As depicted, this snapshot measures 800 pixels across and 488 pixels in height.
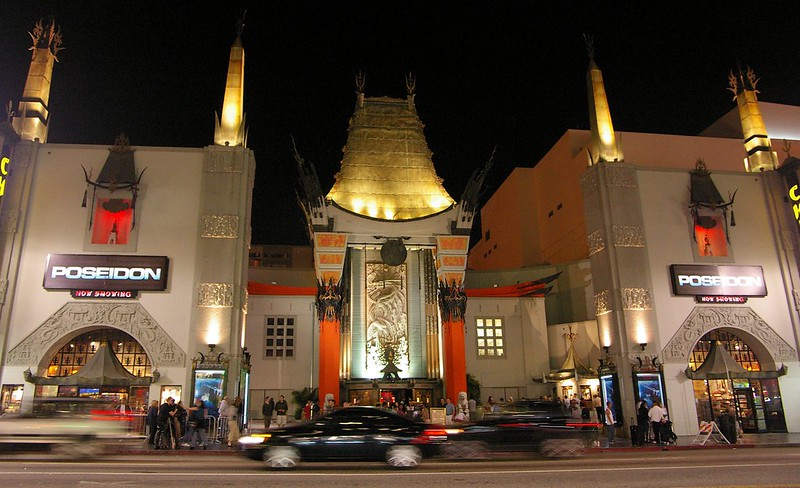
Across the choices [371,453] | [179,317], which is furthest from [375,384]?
[371,453]

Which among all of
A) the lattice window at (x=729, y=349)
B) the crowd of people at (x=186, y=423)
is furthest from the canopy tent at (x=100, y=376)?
the lattice window at (x=729, y=349)

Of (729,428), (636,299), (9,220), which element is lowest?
(729,428)

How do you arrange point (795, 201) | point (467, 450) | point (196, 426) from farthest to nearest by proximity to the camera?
1. point (795, 201)
2. point (196, 426)
3. point (467, 450)

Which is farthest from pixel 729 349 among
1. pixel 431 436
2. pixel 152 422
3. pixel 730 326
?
pixel 152 422

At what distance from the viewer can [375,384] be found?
2933 centimetres

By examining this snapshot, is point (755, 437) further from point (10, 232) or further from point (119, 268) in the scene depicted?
point (10, 232)

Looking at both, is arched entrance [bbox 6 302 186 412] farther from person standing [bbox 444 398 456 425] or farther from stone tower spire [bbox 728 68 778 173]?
stone tower spire [bbox 728 68 778 173]

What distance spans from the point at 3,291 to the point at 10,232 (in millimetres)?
2034

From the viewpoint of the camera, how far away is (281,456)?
11430mm

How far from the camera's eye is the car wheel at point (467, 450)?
42.4ft

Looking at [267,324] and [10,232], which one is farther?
[267,324]

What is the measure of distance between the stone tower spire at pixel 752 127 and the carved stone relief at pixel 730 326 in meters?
6.62

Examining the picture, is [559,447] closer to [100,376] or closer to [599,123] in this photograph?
[100,376]

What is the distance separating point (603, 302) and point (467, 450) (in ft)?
40.5
